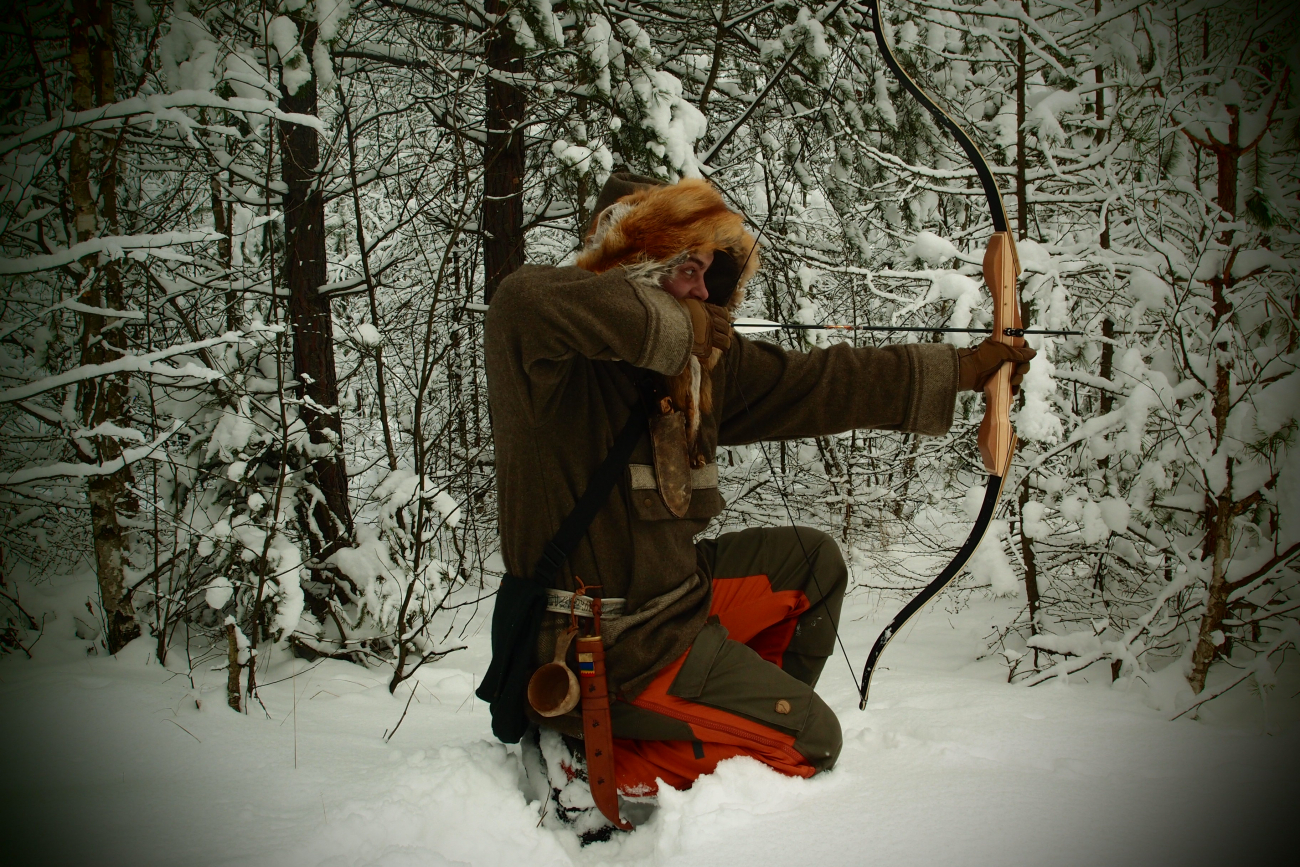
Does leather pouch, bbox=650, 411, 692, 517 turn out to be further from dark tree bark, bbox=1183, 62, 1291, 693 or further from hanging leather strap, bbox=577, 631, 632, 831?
dark tree bark, bbox=1183, 62, 1291, 693

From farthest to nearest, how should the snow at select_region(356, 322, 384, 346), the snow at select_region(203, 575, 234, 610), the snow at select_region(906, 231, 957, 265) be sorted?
the snow at select_region(356, 322, 384, 346), the snow at select_region(906, 231, 957, 265), the snow at select_region(203, 575, 234, 610)

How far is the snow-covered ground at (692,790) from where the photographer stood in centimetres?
131

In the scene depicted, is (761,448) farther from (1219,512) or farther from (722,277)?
(1219,512)

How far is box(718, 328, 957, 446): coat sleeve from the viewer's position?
1937 millimetres

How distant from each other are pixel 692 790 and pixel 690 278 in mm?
1262

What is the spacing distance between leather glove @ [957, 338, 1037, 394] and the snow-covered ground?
955 millimetres

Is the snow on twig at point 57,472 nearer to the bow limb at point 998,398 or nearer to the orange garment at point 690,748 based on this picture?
the orange garment at point 690,748

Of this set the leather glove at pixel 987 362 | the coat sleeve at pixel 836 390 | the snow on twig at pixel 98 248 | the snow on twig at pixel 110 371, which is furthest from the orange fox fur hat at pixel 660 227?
the snow on twig at pixel 110 371

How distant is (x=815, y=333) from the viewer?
387 centimetres

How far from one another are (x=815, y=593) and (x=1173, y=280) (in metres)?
1.66

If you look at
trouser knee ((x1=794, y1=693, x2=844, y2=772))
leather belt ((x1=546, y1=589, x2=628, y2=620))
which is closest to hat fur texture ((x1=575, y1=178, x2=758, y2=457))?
leather belt ((x1=546, y1=589, x2=628, y2=620))

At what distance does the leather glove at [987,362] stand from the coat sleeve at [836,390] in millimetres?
42

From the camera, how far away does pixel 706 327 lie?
169cm

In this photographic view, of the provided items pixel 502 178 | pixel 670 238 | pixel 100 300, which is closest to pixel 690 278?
pixel 670 238
